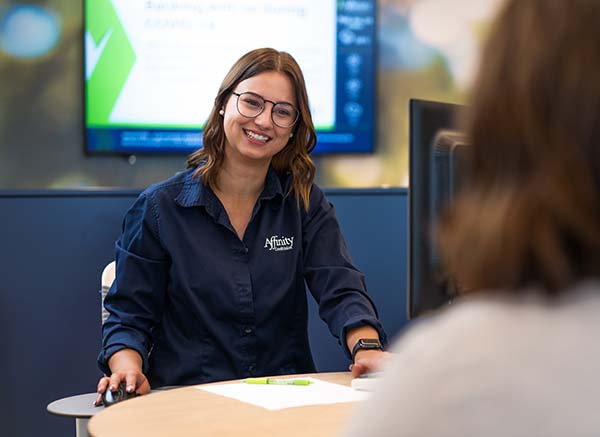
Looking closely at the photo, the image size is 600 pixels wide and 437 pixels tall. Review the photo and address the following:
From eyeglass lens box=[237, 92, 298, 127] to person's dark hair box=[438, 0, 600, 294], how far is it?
6.10ft

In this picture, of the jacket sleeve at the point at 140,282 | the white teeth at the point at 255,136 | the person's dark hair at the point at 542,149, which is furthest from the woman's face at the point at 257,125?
the person's dark hair at the point at 542,149

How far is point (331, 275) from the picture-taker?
2.56 metres

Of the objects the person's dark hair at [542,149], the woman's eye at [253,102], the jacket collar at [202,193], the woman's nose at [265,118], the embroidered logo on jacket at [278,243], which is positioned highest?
the woman's eye at [253,102]

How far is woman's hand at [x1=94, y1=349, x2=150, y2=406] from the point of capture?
2.02 m

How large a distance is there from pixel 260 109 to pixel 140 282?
0.57m

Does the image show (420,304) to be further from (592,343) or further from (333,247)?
(592,343)

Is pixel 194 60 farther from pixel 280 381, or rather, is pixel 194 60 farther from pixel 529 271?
pixel 529 271

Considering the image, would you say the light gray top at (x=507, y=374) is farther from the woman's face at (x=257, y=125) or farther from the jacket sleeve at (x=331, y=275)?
the woman's face at (x=257, y=125)

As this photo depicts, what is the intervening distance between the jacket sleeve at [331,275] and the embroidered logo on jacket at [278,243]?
2.4 inches

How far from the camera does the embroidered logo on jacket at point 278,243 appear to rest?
254cm

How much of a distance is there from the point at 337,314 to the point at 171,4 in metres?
1.64

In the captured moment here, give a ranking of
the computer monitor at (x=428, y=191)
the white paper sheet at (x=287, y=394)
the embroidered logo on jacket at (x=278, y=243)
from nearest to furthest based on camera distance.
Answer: the white paper sheet at (x=287, y=394) < the computer monitor at (x=428, y=191) < the embroidered logo on jacket at (x=278, y=243)

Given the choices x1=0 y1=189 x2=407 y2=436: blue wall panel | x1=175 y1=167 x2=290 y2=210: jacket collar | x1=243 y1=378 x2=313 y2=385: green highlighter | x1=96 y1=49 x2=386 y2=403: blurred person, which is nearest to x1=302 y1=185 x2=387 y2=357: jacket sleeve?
x1=96 y1=49 x2=386 y2=403: blurred person

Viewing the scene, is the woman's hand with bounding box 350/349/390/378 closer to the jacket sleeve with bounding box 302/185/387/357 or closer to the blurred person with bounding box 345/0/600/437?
the jacket sleeve with bounding box 302/185/387/357
